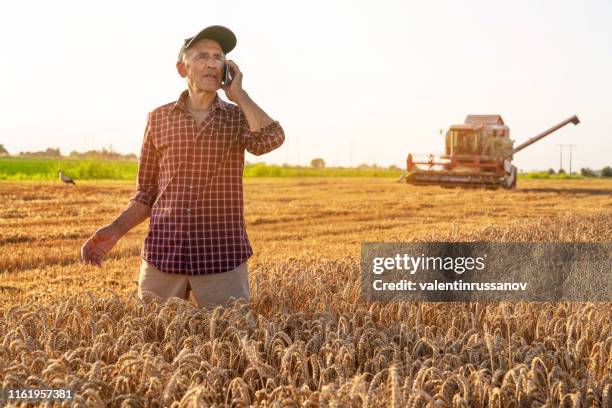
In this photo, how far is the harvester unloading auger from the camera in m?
25.1

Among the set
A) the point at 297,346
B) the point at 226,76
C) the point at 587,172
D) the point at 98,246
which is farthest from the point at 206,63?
the point at 587,172

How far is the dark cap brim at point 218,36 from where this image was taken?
4273mm

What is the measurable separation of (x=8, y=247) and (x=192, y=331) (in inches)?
276

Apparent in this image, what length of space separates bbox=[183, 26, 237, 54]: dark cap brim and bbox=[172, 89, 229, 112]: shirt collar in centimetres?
32

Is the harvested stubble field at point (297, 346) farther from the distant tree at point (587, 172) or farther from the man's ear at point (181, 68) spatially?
the distant tree at point (587, 172)

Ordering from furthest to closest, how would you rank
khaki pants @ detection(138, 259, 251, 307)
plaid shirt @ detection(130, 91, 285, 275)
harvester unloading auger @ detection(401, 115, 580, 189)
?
harvester unloading auger @ detection(401, 115, 580, 189), khaki pants @ detection(138, 259, 251, 307), plaid shirt @ detection(130, 91, 285, 275)

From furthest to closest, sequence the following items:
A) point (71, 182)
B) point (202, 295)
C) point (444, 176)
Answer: point (444, 176) < point (71, 182) < point (202, 295)

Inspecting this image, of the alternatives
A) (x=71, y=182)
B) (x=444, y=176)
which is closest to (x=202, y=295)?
(x=71, y=182)

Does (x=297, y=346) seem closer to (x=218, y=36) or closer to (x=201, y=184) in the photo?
(x=201, y=184)

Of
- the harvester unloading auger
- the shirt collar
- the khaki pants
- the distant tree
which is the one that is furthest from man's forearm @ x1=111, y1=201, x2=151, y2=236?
the distant tree

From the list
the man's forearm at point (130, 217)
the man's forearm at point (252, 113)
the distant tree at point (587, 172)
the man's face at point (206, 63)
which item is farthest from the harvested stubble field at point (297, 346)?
the distant tree at point (587, 172)

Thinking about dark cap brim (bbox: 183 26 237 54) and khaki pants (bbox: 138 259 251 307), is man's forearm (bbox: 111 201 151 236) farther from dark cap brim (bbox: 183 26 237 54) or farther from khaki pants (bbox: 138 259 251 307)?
dark cap brim (bbox: 183 26 237 54)

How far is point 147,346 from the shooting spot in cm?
396

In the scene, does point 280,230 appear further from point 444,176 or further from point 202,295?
point 444,176
